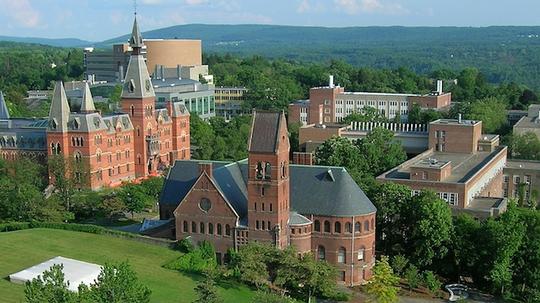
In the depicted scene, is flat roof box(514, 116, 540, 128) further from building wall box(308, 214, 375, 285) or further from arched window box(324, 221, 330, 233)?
arched window box(324, 221, 330, 233)

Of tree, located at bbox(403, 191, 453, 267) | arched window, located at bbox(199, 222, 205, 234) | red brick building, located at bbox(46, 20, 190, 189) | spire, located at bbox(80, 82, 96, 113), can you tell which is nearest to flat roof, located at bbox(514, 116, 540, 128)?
red brick building, located at bbox(46, 20, 190, 189)

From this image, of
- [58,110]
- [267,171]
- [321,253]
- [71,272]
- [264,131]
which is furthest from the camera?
[58,110]

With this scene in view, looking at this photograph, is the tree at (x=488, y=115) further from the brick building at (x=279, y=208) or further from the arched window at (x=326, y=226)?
the arched window at (x=326, y=226)

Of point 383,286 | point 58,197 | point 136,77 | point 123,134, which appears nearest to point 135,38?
point 136,77

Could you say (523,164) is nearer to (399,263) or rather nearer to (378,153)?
(378,153)

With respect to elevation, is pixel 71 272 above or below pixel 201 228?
below

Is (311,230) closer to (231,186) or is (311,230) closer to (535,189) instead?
(231,186)
